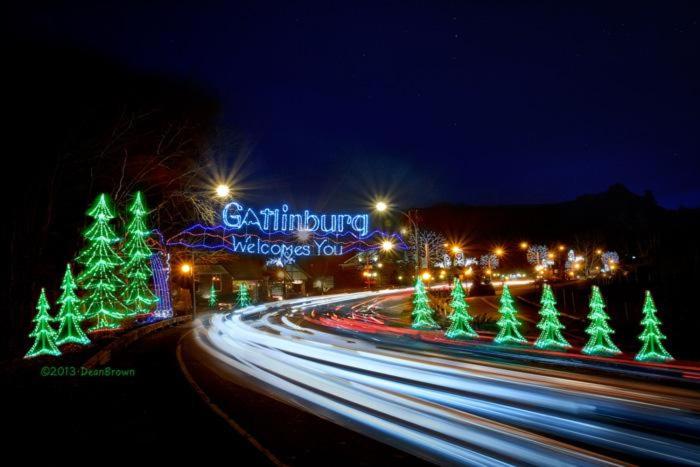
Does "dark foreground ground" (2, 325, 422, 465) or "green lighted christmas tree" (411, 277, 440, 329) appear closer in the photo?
"dark foreground ground" (2, 325, 422, 465)

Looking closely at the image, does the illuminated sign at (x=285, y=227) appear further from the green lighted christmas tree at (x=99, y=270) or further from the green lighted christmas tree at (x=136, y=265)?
the green lighted christmas tree at (x=99, y=270)

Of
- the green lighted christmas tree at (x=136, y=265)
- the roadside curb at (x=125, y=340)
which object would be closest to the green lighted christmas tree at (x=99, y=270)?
the roadside curb at (x=125, y=340)

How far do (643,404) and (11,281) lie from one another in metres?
19.3

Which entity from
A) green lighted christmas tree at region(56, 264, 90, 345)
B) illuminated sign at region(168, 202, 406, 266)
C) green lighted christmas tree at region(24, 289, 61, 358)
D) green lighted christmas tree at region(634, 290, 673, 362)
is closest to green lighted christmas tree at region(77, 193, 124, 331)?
green lighted christmas tree at region(56, 264, 90, 345)

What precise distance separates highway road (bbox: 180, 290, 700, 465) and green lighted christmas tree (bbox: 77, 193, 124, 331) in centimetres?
990

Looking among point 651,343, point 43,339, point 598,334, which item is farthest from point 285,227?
point 651,343

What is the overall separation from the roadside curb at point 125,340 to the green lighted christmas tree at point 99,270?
1.66 metres

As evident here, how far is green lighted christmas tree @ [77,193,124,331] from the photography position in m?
23.2

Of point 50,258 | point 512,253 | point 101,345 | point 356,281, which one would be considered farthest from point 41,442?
point 512,253

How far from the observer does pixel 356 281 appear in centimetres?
8544

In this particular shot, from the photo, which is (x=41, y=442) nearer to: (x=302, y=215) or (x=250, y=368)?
(x=250, y=368)

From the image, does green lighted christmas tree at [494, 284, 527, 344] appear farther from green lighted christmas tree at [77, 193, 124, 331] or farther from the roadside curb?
green lighted christmas tree at [77, 193, 124, 331]

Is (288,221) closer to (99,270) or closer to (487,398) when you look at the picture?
(99,270)

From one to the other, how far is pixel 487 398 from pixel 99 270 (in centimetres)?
2071
